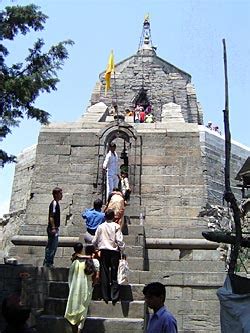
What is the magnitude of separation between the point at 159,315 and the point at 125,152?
871 centimetres

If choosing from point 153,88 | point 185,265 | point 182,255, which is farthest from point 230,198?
point 153,88

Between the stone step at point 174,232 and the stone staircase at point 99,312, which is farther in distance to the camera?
the stone step at point 174,232

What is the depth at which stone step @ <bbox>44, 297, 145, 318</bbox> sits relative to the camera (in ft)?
23.9

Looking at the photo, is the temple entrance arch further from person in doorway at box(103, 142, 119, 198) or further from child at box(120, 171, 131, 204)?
person in doorway at box(103, 142, 119, 198)

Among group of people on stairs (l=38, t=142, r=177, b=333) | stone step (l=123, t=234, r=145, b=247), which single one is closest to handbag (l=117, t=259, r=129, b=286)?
group of people on stairs (l=38, t=142, r=177, b=333)

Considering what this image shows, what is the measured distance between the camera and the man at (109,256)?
7.40 m

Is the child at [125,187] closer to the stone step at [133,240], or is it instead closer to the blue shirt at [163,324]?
the stone step at [133,240]

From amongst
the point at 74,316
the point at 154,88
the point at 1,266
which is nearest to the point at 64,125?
the point at 1,266

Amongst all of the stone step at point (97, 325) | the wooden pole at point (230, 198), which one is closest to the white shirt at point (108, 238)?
the stone step at point (97, 325)

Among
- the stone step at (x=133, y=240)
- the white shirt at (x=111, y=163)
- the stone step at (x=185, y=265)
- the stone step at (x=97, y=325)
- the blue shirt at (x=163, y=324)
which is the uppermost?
the white shirt at (x=111, y=163)

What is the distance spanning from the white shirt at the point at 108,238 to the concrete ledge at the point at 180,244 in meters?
3.12

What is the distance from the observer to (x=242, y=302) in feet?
18.1

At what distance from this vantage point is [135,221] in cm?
1103

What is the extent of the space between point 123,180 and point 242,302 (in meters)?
6.07
